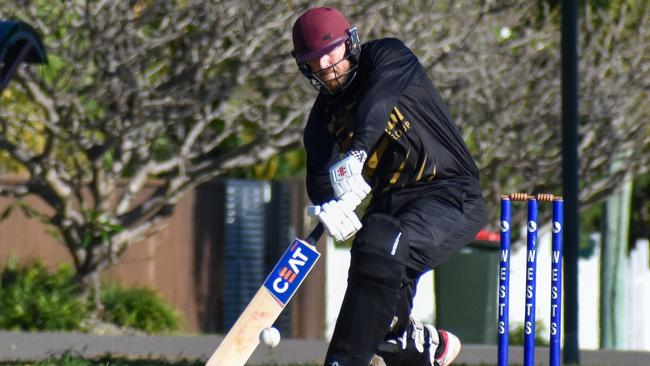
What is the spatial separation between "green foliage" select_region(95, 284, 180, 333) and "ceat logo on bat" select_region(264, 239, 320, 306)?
26.2ft

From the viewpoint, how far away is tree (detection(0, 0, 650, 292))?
35.8ft

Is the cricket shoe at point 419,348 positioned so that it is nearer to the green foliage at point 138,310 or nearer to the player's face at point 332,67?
the player's face at point 332,67

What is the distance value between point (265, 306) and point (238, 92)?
7.42 metres

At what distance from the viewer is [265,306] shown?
16.4 ft

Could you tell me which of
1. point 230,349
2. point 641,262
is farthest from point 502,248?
point 641,262

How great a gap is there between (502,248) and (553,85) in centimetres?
867

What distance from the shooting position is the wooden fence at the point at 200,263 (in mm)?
15781

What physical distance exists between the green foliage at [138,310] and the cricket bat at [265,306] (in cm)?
798

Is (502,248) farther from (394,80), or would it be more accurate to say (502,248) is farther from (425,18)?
(425,18)

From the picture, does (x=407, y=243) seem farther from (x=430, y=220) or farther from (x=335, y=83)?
(x=335, y=83)

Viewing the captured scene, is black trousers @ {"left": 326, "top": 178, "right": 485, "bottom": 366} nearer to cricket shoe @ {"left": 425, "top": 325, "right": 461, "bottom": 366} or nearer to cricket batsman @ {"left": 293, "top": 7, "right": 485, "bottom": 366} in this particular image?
cricket batsman @ {"left": 293, "top": 7, "right": 485, "bottom": 366}

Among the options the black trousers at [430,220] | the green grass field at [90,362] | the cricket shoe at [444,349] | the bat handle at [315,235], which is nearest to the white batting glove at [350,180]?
the bat handle at [315,235]

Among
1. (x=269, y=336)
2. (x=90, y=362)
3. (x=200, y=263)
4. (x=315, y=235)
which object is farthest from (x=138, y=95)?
(x=269, y=336)

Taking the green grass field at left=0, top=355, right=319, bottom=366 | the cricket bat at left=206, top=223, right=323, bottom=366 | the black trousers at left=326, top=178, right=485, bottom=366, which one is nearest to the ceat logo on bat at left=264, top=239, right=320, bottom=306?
the cricket bat at left=206, top=223, right=323, bottom=366
